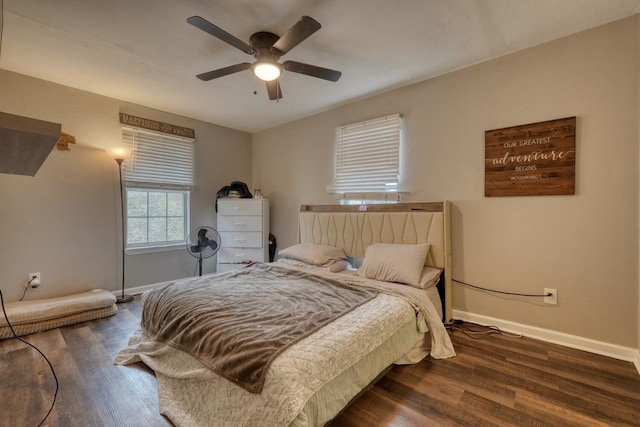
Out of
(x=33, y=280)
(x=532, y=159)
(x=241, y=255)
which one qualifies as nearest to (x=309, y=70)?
(x=532, y=159)

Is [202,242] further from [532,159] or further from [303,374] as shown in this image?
[532,159]

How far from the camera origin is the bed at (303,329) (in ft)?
4.19

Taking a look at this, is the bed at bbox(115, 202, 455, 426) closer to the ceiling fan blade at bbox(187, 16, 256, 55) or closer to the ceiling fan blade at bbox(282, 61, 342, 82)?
the ceiling fan blade at bbox(282, 61, 342, 82)

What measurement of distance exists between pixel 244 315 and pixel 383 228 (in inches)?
71.8

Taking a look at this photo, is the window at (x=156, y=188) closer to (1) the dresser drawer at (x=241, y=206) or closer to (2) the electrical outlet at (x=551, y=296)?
(1) the dresser drawer at (x=241, y=206)

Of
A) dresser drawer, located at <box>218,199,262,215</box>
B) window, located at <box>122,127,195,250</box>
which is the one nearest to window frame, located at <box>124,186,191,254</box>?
window, located at <box>122,127,195,250</box>

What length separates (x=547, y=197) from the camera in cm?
231

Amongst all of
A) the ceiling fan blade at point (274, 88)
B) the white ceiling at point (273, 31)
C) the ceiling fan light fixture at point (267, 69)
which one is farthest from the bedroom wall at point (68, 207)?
the ceiling fan light fixture at point (267, 69)

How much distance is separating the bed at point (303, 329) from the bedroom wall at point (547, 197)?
31 cm

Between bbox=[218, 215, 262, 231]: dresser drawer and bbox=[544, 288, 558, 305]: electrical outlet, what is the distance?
10.6 ft

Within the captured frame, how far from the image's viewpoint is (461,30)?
2152 mm

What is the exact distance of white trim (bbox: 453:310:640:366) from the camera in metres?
2.03

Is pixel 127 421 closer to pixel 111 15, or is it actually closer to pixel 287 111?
pixel 111 15

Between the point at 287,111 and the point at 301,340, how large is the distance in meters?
3.18
